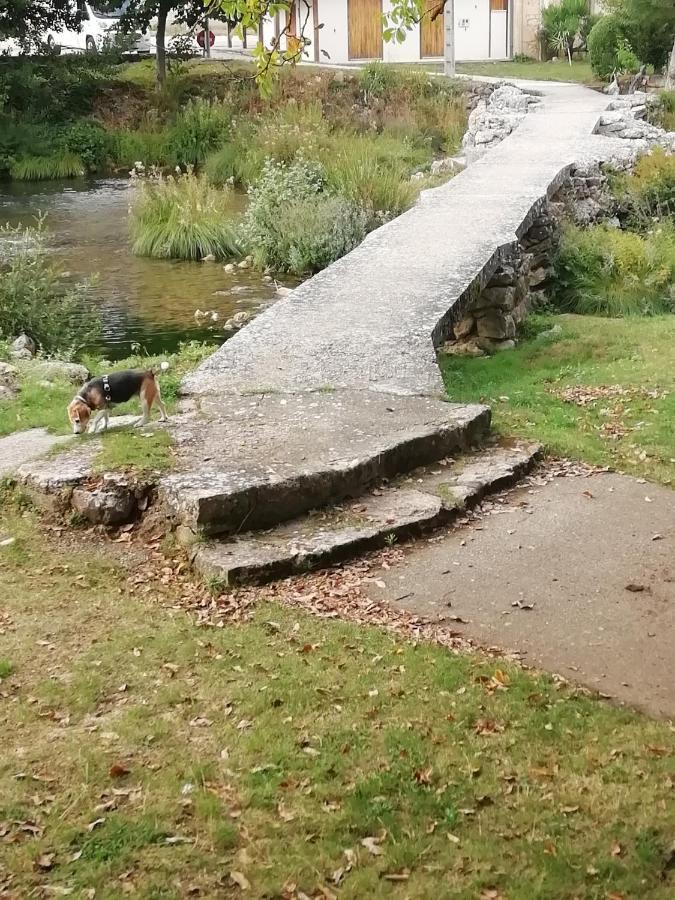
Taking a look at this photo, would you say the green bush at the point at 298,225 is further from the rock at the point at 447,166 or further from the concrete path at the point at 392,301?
the rock at the point at 447,166

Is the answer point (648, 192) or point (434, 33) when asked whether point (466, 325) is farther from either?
point (434, 33)

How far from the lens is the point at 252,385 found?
7352mm

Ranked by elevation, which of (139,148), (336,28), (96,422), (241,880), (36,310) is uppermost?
(336,28)

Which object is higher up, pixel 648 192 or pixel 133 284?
pixel 648 192


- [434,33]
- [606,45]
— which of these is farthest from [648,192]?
[434,33]

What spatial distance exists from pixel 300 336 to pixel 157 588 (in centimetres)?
356

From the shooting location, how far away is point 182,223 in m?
16.5

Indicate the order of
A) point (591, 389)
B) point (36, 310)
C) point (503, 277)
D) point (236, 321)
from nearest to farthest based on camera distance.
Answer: point (591, 389) → point (503, 277) → point (36, 310) → point (236, 321)

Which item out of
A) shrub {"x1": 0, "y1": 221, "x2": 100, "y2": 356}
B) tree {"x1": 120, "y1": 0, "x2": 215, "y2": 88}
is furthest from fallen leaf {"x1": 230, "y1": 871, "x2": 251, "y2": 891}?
tree {"x1": 120, "y1": 0, "x2": 215, "y2": 88}

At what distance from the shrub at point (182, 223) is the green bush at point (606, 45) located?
11.2 m

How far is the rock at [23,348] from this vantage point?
971cm

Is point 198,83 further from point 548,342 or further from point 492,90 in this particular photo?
point 548,342

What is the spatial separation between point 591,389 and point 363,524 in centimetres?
387

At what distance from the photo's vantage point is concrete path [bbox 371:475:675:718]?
4.56m
